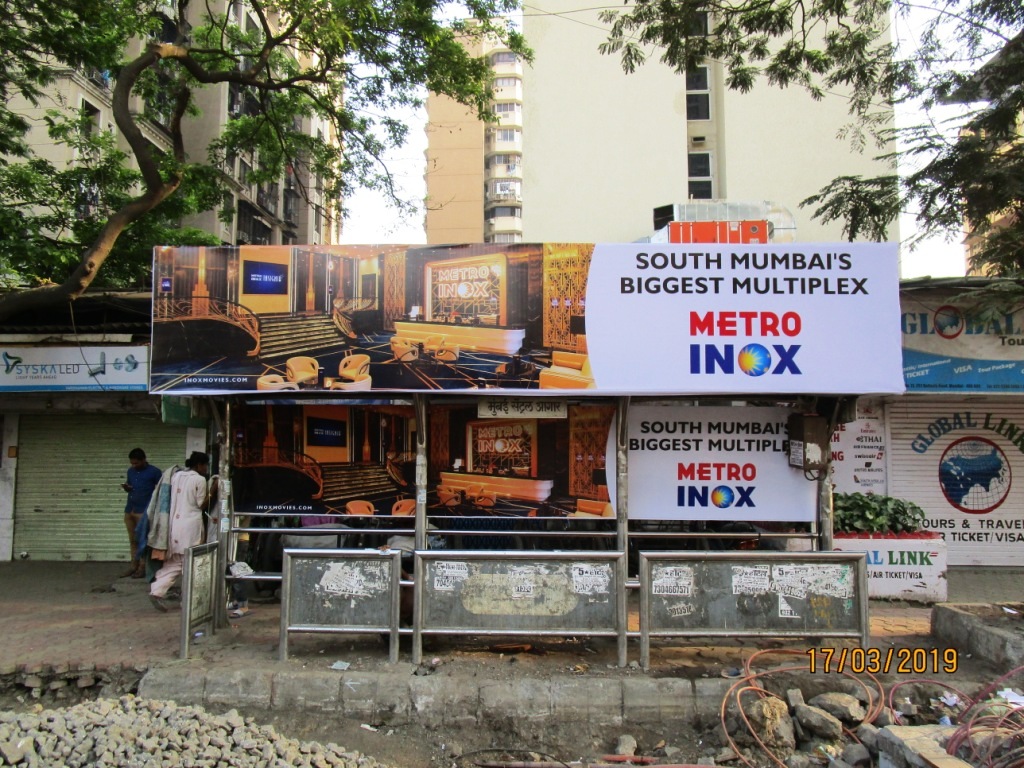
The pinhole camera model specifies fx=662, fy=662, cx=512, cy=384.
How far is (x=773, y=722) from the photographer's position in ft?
15.2

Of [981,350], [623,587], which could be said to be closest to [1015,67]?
[981,350]

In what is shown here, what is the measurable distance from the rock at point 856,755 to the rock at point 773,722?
1.16ft

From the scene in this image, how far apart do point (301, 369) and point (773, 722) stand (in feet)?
15.3

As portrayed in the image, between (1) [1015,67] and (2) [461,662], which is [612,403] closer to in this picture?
(2) [461,662]

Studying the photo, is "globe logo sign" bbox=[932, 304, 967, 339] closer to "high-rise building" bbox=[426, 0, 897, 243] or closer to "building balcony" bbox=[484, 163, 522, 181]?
"high-rise building" bbox=[426, 0, 897, 243]

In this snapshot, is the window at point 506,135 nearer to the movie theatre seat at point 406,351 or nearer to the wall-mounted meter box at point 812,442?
the movie theatre seat at point 406,351

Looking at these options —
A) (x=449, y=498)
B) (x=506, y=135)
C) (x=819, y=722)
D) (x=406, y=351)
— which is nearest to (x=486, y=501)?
(x=449, y=498)

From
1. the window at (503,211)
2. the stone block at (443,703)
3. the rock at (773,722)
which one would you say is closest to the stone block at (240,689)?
the stone block at (443,703)

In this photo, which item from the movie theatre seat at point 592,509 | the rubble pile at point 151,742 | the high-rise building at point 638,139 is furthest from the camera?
the high-rise building at point 638,139

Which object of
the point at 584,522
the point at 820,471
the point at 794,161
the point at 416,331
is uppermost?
the point at 794,161

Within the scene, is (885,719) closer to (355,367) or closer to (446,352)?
(446,352)

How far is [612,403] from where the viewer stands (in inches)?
251

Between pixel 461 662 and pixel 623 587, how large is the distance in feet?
5.01

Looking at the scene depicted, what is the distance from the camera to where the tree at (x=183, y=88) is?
8.95 m
